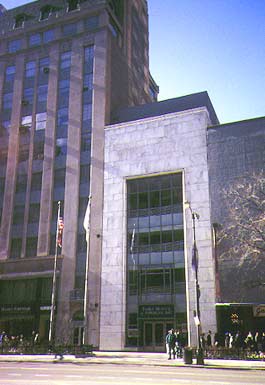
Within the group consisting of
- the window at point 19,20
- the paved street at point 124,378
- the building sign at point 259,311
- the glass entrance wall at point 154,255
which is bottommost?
the paved street at point 124,378

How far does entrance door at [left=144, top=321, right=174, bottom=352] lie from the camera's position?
39406mm

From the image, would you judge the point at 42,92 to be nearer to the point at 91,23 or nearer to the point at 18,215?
the point at 91,23

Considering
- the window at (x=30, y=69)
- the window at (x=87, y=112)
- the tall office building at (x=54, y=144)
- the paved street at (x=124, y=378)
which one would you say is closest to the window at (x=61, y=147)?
the tall office building at (x=54, y=144)

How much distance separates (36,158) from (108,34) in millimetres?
19311

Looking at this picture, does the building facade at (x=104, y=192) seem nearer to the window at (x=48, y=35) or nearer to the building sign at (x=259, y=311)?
the building sign at (x=259, y=311)

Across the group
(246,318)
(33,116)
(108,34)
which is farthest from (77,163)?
(246,318)

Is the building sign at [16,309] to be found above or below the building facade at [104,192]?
below

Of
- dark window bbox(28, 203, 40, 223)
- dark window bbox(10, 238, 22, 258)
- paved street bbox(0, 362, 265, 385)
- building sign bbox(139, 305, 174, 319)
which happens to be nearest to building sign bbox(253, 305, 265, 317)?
building sign bbox(139, 305, 174, 319)

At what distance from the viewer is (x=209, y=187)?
41.5m

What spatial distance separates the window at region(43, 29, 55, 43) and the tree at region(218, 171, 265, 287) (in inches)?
1332

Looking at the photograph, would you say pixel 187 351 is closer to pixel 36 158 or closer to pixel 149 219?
pixel 149 219

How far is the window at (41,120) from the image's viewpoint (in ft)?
171

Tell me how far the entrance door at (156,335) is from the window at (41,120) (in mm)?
28108

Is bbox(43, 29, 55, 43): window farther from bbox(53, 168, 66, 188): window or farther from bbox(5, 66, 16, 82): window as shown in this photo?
bbox(53, 168, 66, 188): window
